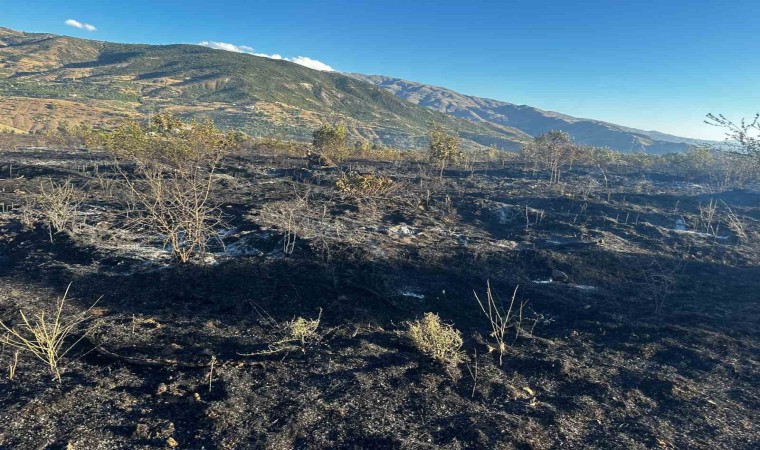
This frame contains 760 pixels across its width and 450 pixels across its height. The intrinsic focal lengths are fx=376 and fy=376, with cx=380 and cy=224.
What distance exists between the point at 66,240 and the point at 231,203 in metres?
7.48

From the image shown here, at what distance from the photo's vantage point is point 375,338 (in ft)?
28.8

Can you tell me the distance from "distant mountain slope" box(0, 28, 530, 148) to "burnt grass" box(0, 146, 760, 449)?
80.7 metres

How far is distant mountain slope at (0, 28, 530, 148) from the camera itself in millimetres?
96562

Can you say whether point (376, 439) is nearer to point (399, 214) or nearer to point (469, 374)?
point (469, 374)

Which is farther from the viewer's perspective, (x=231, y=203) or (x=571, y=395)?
(x=231, y=203)

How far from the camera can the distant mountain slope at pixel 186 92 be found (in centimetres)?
9656

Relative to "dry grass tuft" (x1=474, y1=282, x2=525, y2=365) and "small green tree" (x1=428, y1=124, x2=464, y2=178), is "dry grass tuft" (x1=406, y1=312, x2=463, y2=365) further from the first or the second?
"small green tree" (x1=428, y1=124, x2=464, y2=178)

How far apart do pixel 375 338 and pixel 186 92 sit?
15612 cm

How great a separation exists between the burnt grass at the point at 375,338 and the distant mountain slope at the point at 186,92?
80.7 m

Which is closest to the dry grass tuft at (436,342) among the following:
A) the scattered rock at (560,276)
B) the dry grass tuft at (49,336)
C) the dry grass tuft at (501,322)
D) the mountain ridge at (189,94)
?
the dry grass tuft at (501,322)

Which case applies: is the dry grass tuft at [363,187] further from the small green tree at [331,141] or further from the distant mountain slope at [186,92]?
the distant mountain slope at [186,92]

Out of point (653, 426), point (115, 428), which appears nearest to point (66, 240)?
point (115, 428)

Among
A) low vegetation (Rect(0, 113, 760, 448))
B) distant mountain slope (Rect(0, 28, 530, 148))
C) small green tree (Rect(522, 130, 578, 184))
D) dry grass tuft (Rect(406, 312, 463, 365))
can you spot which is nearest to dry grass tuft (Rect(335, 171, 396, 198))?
low vegetation (Rect(0, 113, 760, 448))

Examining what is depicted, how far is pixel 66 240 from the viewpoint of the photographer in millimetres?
12930
